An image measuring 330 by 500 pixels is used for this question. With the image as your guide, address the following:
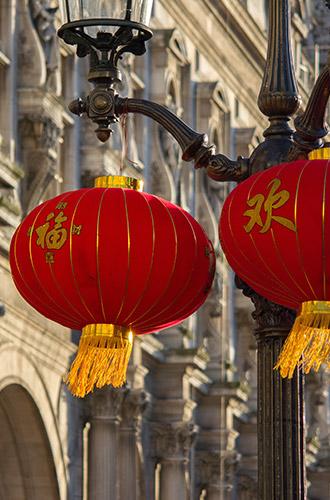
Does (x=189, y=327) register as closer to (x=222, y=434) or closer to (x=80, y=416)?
(x=222, y=434)

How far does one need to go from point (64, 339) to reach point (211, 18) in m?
11.2

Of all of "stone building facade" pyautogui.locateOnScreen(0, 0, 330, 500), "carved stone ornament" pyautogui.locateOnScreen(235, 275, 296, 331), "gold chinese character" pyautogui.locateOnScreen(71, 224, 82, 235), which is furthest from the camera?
Answer: "stone building facade" pyautogui.locateOnScreen(0, 0, 330, 500)

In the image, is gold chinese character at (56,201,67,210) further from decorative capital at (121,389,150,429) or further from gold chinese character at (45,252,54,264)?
decorative capital at (121,389,150,429)

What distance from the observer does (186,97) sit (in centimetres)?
3916

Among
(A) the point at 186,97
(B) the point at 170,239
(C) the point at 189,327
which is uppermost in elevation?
(A) the point at 186,97

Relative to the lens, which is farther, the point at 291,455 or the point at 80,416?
the point at 80,416

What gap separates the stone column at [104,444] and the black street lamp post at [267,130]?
1975 centimetres

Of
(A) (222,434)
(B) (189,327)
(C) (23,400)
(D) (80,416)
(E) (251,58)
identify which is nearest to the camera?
(C) (23,400)

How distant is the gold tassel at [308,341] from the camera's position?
11.2 m

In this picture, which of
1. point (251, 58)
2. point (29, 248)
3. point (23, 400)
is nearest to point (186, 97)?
point (251, 58)

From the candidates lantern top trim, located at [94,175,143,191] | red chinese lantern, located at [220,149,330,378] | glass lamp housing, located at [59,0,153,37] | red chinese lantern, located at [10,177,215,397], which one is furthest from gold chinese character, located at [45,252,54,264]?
red chinese lantern, located at [220,149,330,378]

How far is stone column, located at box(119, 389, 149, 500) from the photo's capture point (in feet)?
110

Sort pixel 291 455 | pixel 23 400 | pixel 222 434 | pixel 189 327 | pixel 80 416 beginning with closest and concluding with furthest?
1. pixel 291 455
2. pixel 23 400
3. pixel 80 416
4. pixel 189 327
5. pixel 222 434

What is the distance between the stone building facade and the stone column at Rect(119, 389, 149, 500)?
3cm
